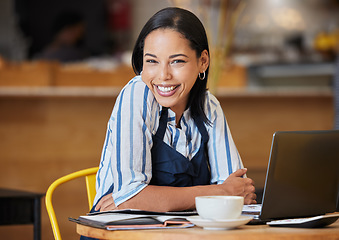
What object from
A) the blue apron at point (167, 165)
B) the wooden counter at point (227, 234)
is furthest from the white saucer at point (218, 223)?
the blue apron at point (167, 165)

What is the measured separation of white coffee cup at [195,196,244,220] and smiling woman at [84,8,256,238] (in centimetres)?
25

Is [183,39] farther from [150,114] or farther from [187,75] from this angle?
[150,114]

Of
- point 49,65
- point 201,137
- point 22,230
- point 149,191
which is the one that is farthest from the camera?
point 49,65

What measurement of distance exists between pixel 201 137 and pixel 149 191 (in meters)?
0.31

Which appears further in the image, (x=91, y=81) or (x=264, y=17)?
(x=264, y=17)

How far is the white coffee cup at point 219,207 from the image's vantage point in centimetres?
116

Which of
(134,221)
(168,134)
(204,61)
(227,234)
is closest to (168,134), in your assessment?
(168,134)

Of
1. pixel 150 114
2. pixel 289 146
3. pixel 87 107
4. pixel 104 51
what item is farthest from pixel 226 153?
pixel 104 51

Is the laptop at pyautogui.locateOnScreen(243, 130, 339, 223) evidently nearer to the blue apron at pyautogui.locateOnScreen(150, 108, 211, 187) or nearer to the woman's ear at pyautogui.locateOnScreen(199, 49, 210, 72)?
the blue apron at pyautogui.locateOnScreen(150, 108, 211, 187)

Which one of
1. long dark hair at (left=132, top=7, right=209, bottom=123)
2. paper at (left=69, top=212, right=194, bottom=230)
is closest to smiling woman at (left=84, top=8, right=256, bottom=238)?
long dark hair at (left=132, top=7, right=209, bottom=123)

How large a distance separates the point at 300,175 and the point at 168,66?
0.45m

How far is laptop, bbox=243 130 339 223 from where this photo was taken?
1229 millimetres

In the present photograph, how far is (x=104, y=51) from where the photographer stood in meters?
7.72

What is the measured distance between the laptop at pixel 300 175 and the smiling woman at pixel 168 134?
0.76 feet
